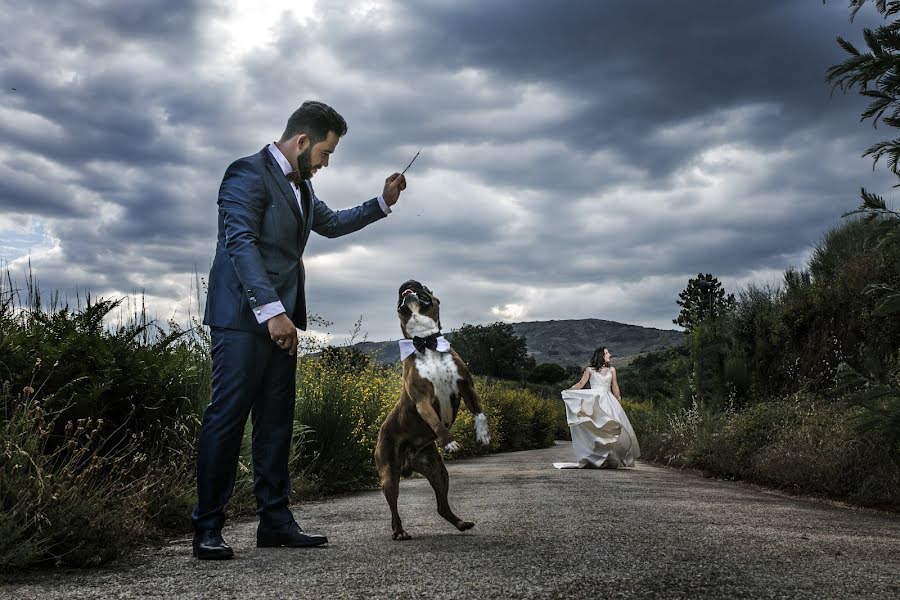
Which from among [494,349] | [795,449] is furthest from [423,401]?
[494,349]

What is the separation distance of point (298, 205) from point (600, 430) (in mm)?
10078

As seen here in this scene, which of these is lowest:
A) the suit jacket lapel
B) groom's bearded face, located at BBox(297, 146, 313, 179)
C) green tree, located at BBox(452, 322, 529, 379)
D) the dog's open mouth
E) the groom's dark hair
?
the dog's open mouth

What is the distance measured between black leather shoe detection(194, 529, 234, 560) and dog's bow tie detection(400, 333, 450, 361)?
4.78ft

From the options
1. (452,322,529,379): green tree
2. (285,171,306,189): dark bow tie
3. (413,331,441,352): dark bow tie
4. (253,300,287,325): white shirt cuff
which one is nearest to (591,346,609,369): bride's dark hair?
(413,331,441,352): dark bow tie

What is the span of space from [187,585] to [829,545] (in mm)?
3801

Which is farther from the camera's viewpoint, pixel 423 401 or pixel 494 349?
pixel 494 349

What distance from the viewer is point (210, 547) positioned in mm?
4469

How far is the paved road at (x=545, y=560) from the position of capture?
11.7ft

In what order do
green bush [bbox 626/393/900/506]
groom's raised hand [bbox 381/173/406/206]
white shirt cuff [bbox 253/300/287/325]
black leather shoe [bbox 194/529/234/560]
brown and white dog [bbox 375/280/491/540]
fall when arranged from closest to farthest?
white shirt cuff [bbox 253/300/287/325] < black leather shoe [bbox 194/529/234/560] < brown and white dog [bbox 375/280/491/540] < groom's raised hand [bbox 381/173/406/206] < green bush [bbox 626/393/900/506]

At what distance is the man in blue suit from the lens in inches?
177

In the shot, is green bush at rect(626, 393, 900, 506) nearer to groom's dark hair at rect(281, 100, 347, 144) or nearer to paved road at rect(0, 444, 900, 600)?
paved road at rect(0, 444, 900, 600)

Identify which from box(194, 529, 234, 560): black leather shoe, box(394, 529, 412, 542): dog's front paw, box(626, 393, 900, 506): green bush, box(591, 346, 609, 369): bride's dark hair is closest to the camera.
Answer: box(194, 529, 234, 560): black leather shoe

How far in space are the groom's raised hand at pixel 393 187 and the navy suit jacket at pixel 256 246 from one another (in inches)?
22.9

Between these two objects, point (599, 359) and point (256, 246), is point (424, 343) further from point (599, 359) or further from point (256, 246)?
point (599, 359)
